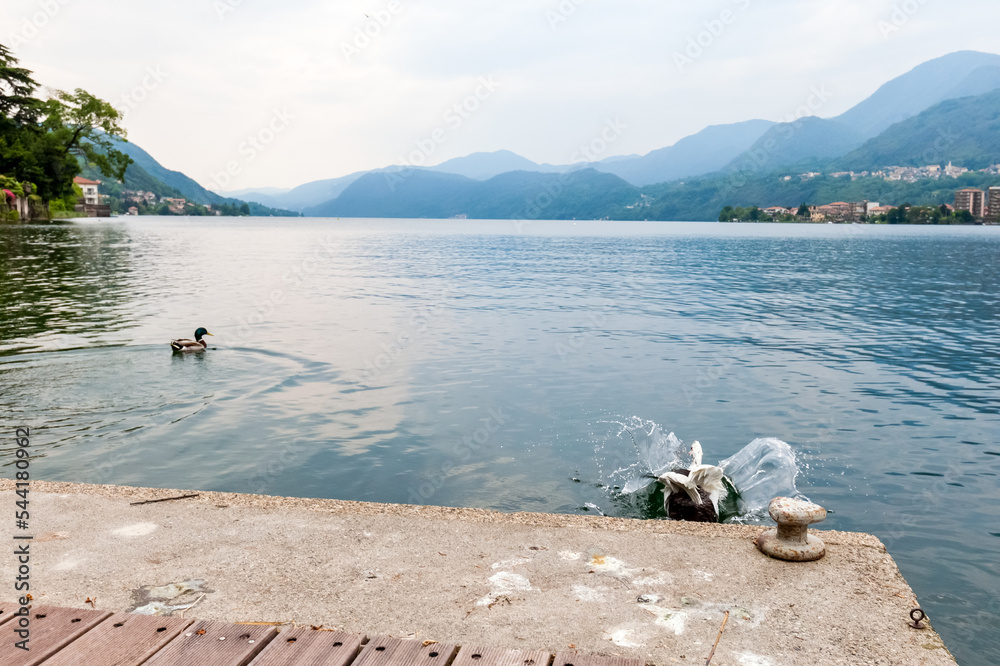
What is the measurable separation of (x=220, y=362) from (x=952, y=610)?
16.3m

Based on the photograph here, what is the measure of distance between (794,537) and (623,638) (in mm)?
2132

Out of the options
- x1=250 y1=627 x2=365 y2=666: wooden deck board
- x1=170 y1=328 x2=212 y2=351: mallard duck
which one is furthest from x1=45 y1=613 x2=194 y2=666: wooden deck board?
x1=170 y1=328 x2=212 y2=351: mallard duck

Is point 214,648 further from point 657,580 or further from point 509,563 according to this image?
point 657,580

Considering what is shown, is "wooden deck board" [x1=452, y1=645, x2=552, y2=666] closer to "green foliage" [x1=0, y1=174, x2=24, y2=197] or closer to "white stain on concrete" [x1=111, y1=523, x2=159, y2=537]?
"white stain on concrete" [x1=111, y1=523, x2=159, y2=537]

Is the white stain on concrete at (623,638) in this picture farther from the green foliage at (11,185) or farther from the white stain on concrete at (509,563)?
the green foliage at (11,185)

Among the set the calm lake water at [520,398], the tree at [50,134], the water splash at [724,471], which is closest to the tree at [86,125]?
the tree at [50,134]

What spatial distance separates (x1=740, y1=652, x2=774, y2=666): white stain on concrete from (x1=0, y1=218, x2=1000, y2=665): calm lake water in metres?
3.08

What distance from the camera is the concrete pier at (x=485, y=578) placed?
478cm

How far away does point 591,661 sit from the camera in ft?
13.8

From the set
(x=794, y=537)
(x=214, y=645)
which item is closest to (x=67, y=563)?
(x=214, y=645)

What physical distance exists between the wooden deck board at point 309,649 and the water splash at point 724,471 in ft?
19.7

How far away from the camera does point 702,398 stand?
15.8 m

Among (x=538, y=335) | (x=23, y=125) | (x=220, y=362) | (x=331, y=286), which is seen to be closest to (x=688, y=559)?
(x=220, y=362)

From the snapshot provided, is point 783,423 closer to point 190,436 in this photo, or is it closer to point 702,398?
point 702,398
